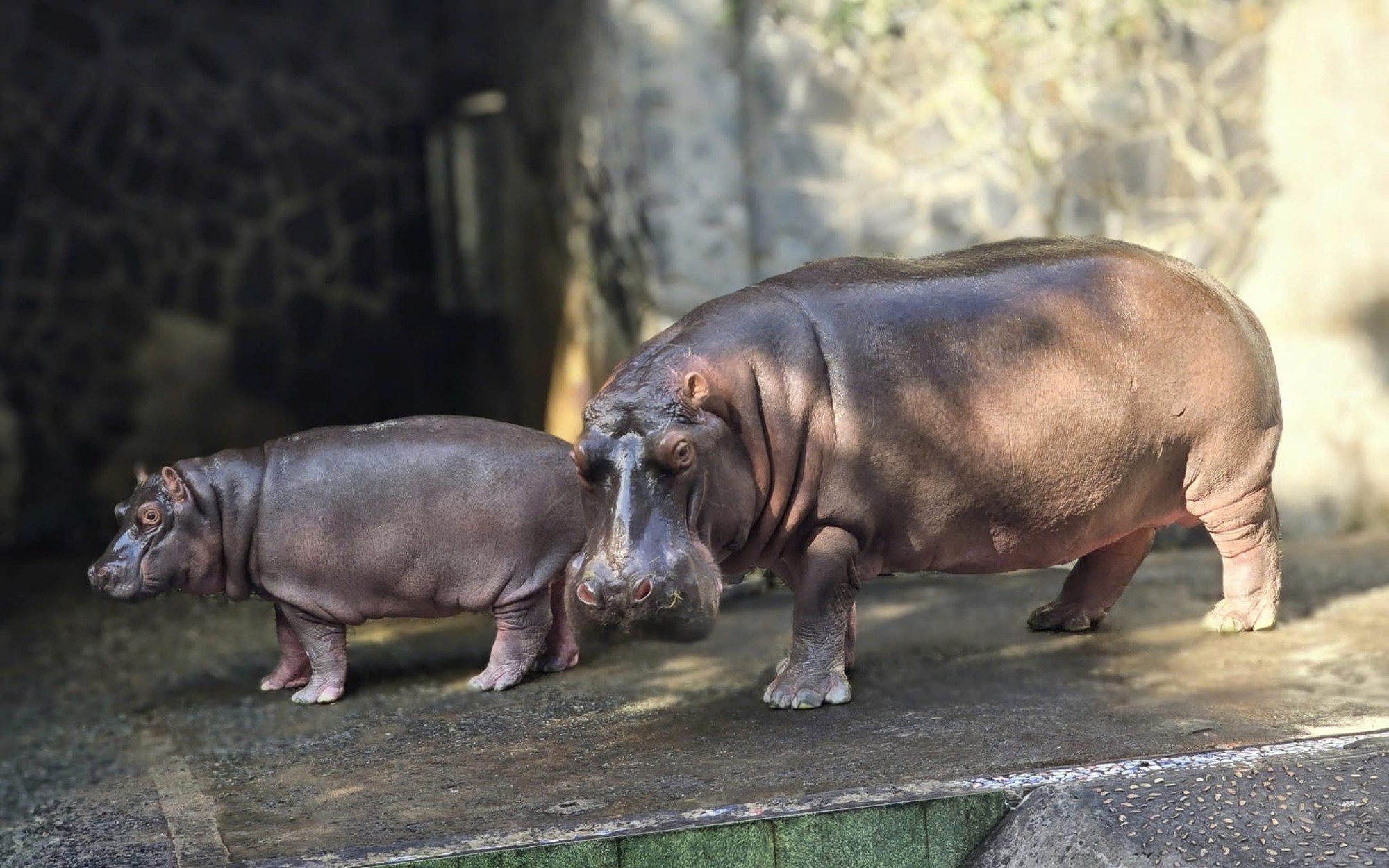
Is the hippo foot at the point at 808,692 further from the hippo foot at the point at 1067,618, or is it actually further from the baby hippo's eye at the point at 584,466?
the hippo foot at the point at 1067,618

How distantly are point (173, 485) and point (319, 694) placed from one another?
768 millimetres

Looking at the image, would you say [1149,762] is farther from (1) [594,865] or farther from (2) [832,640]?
(1) [594,865]

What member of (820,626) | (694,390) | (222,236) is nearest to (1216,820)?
(820,626)

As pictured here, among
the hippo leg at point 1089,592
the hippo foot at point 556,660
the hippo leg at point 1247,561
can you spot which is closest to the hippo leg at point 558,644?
the hippo foot at point 556,660

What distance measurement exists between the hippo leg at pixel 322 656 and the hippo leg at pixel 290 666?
128 mm

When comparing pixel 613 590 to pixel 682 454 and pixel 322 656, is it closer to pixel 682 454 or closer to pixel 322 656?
pixel 682 454

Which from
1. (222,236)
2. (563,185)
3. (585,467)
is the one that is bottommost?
(585,467)

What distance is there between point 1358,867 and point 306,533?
296 centimetres

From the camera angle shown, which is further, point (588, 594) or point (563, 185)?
point (563, 185)

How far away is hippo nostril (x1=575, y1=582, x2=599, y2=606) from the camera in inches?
139

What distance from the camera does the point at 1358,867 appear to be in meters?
3.00

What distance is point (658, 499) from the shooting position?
367 cm

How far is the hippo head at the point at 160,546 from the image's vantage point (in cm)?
458

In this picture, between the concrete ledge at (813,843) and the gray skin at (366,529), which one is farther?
the gray skin at (366,529)
